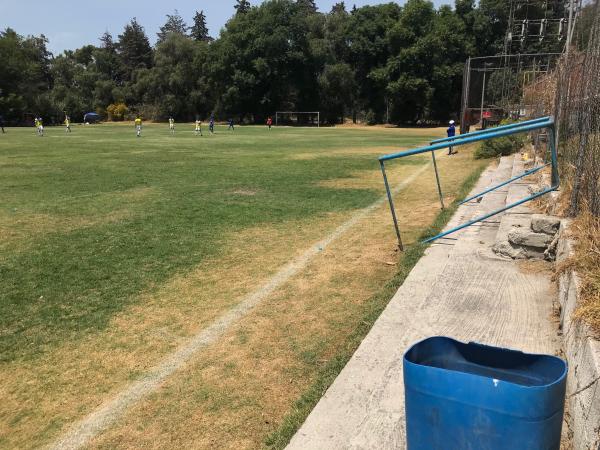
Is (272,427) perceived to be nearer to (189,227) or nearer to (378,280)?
(378,280)

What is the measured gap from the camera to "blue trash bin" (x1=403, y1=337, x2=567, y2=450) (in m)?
1.77

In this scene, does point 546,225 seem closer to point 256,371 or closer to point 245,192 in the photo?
point 256,371

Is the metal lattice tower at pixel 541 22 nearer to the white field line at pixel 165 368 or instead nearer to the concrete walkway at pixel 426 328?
the concrete walkway at pixel 426 328

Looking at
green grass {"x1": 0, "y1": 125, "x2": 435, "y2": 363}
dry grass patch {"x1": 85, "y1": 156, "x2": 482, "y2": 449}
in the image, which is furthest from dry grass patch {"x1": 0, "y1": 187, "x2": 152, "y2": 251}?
dry grass patch {"x1": 85, "y1": 156, "x2": 482, "y2": 449}

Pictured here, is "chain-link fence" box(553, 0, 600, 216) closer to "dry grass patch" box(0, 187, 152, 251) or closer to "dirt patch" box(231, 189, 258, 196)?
"dirt patch" box(231, 189, 258, 196)

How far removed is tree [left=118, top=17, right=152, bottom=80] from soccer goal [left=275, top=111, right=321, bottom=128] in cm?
5197

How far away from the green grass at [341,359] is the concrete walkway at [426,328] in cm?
12

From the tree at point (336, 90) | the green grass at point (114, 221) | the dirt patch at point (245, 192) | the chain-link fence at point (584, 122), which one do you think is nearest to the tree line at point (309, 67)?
the tree at point (336, 90)

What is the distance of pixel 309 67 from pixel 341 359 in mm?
71476

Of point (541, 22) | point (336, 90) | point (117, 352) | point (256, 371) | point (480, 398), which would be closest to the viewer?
point (480, 398)

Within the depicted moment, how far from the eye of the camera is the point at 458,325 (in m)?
4.03

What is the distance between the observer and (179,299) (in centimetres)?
541

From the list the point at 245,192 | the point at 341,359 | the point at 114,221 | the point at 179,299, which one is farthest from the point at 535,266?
the point at 245,192

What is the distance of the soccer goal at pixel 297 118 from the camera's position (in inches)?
2721
